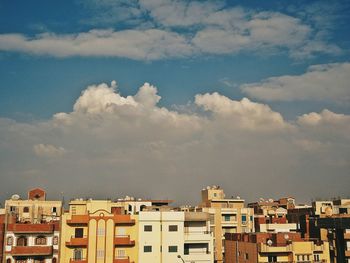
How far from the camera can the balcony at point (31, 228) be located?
192ft

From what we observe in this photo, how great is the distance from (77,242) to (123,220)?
6869mm

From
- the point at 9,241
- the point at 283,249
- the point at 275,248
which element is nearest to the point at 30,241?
the point at 9,241

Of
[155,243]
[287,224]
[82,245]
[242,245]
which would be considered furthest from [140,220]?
[287,224]

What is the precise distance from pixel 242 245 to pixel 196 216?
869 centimetres

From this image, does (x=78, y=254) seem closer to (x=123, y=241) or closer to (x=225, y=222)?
(x=123, y=241)

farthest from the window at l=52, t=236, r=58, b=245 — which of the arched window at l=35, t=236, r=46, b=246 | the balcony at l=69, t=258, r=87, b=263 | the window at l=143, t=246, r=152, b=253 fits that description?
the window at l=143, t=246, r=152, b=253

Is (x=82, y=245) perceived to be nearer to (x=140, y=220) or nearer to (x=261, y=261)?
(x=140, y=220)

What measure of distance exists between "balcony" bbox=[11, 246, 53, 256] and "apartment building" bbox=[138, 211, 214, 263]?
12612 millimetres

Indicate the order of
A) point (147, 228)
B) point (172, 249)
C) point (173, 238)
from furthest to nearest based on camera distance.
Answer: point (173, 238) < point (172, 249) < point (147, 228)

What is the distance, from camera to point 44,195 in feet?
321

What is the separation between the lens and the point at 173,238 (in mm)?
63219

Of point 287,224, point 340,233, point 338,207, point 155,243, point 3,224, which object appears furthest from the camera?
point 338,207

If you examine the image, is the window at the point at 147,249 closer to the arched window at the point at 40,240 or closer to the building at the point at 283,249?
the arched window at the point at 40,240

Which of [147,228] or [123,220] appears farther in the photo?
[147,228]
